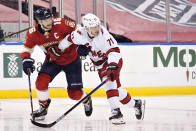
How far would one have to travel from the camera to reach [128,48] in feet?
26.4

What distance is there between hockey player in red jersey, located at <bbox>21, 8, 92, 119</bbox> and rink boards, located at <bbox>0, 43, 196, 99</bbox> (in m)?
2.76

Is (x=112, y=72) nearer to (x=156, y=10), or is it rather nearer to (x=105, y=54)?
(x=105, y=54)

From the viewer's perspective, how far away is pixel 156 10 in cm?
1030

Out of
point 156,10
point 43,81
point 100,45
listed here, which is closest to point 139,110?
point 100,45

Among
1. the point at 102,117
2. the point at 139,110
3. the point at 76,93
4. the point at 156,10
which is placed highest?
the point at 156,10

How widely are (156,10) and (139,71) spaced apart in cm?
262

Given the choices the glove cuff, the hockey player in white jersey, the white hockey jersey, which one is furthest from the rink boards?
the glove cuff

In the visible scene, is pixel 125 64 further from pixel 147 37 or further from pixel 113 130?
pixel 113 130

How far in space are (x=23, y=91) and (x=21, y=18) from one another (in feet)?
3.92

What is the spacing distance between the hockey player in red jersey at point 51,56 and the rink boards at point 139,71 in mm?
2764

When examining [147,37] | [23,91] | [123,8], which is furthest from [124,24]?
[23,91]

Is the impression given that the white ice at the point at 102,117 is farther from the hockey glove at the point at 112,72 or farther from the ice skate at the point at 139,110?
the hockey glove at the point at 112,72

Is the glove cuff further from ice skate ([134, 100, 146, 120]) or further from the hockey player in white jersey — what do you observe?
ice skate ([134, 100, 146, 120])

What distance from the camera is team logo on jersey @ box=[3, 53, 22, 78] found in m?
7.55
